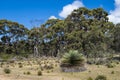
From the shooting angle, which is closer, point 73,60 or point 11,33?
point 73,60

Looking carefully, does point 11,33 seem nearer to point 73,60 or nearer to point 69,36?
point 69,36

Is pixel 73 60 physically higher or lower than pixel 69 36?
lower

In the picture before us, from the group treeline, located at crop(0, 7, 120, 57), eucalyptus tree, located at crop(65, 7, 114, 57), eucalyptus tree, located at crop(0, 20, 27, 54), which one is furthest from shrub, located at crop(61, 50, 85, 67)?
eucalyptus tree, located at crop(0, 20, 27, 54)

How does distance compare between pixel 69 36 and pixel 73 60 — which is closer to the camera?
pixel 73 60

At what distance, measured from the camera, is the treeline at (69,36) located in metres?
42.5

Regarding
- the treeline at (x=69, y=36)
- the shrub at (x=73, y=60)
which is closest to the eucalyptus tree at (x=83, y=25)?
Result: the treeline at (x=69, y=36)

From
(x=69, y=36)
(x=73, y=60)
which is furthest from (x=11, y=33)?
(x=73, y=60)

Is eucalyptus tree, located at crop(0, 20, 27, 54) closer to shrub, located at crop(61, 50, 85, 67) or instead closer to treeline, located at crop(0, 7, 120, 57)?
treeline, located at crop(0, 7, 120, 57)

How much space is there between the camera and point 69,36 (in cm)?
5194

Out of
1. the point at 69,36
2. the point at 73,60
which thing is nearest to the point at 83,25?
the point at 69,36

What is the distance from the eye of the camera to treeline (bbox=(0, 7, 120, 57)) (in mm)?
42469

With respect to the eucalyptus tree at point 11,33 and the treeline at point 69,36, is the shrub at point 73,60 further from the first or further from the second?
the eucalyptus tree at point 11,33

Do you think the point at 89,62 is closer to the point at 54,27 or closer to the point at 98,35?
the point at 98,35

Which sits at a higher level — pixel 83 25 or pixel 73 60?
pixel 83 25
